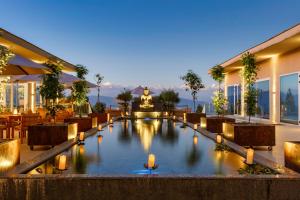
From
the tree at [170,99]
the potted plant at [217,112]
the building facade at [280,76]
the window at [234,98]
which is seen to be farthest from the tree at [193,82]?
the window at [234,98]

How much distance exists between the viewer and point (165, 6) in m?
32.2

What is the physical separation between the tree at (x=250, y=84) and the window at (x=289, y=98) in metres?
7.58

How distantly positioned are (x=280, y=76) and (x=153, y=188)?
15.8 m

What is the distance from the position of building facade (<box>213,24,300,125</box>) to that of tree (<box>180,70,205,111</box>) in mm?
2669

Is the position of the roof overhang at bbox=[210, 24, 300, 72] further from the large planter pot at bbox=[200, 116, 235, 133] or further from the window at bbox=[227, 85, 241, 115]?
the window at bbox=[227, 85, 241, 115]

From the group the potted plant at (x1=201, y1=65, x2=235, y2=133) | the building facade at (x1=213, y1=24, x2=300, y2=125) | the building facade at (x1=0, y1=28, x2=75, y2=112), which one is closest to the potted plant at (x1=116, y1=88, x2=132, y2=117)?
the building facade at (x1=0, y1=28, x2=75, y2=112)

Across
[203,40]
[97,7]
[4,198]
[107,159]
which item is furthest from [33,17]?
[4,198]

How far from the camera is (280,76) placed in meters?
18.0

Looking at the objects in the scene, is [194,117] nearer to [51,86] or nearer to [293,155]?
[51,86]

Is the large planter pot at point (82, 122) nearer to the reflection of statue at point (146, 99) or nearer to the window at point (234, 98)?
the reflection of statue at point (146, 99)

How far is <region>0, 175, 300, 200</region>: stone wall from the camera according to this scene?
4.13 m

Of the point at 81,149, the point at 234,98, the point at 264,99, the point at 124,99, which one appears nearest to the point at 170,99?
the point at 124,99

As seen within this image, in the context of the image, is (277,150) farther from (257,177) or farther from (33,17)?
(33,17)

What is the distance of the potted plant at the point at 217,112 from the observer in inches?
459
